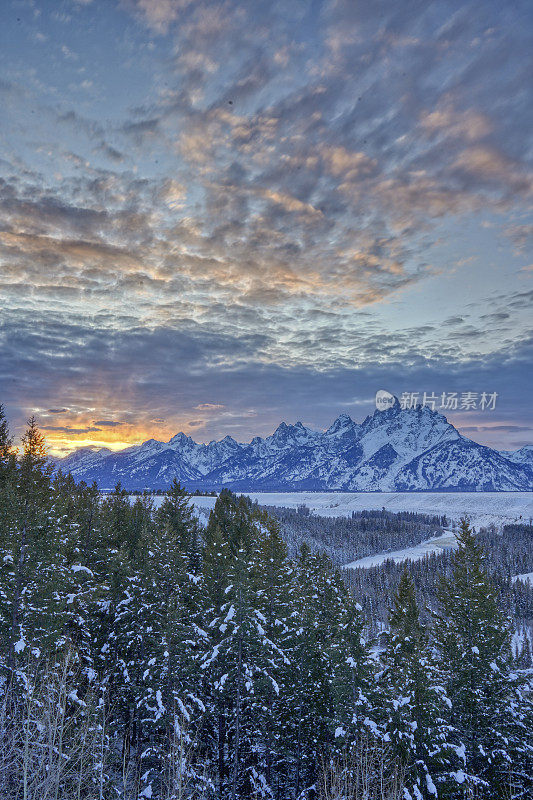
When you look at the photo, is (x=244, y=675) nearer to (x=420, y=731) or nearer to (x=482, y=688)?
(x=420, y=731)

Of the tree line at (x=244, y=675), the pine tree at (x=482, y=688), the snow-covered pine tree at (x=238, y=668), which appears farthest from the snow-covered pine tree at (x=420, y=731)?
the snow-covered pine tree at (x=238, y=668)

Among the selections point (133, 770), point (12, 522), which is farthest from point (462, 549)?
point (12, 522)

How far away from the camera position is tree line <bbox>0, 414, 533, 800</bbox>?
71.8 feet

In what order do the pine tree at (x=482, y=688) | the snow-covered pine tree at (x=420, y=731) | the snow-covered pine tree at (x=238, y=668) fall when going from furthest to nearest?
the snow-covered pine tree at (x=238, y=668) < the pine tree at (x=482, y=688) < the snow-covered pine tree at (x=420, y=731)

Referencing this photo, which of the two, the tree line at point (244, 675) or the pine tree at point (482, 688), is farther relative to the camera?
the pine tree at point (482, 688)

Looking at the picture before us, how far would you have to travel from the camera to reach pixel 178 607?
26.0 metres

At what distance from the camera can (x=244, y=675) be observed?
990 inches

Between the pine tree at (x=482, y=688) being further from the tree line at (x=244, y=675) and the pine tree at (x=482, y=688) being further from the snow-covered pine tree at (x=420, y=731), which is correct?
the snow-covered pine tree at (x=420, y=731)

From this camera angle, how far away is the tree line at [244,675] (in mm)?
21891

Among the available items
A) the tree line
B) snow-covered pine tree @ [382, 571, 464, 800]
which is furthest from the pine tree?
snow-covered pine tree @ [382, 571, 464, 800]

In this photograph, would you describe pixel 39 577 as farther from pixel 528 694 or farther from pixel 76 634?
pixel 528 694

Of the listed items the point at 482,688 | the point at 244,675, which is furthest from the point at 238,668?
the point at 482,688

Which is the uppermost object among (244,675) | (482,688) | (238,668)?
(238,668)

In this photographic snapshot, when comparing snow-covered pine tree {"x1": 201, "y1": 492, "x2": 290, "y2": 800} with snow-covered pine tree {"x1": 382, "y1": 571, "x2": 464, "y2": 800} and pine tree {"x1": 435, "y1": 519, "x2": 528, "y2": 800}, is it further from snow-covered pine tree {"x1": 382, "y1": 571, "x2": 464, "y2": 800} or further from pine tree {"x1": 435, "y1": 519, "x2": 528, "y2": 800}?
pine tree {"x1": 435, "y1": 519, "x2": 528, "y2": 800}
